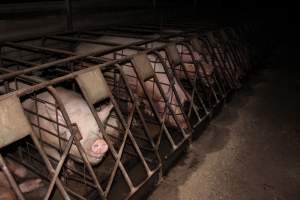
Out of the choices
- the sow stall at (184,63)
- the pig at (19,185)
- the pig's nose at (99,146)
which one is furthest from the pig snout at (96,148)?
the sow stall at (184,63)

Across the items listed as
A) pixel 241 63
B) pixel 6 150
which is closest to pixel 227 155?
pixel 6 150

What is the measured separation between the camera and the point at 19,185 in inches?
116

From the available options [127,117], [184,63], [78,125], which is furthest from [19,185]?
[184,63]

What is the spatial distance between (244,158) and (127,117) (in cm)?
184

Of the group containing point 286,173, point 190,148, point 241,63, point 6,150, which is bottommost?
point 286,173

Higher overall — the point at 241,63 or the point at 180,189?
the point at 241,63

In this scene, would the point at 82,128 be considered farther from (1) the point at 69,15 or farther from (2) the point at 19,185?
(1) the point at 69,15

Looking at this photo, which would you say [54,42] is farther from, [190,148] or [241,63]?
[241,63]

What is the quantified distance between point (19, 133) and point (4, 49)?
2.99 meters

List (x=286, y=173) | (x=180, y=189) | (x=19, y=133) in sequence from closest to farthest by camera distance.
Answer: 1. (x=19, y=133)
2. (x=180, y=189)
3. (x=286, y=173)

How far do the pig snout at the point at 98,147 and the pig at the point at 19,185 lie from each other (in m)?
0.80

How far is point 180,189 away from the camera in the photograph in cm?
325

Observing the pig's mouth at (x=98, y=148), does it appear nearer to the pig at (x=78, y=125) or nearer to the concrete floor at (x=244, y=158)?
the pig at (x=78, y=125)

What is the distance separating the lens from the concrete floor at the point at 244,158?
328 cm
